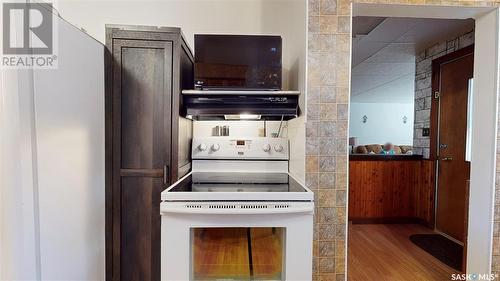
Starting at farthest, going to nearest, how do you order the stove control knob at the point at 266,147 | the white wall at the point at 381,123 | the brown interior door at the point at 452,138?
the white wall at the point at 381,123
the brown interior door at the point at 452,138
the stove control knob at the point at 266,147

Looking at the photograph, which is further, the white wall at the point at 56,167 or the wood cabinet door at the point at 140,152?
the wood cabinet door at the point at 140,152

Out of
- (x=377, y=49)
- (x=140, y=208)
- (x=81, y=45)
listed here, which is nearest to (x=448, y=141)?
(x=377, y=49)

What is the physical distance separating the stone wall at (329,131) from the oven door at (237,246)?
34 cm

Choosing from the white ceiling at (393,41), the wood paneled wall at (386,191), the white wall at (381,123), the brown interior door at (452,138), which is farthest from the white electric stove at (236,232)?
the white wall at (381,123)

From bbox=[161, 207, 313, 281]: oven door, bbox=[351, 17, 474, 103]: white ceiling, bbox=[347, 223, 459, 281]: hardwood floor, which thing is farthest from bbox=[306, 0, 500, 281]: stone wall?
bbox=[351, 17, 474, 103]: white ceiling

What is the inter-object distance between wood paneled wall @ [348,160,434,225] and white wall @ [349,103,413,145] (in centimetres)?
574

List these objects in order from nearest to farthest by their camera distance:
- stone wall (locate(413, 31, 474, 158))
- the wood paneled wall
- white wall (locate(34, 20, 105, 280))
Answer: white wall (locate(34, 20, 105, 280)) < stone wall (locate(413, 31, 474, 158)) < the wood paneled wall

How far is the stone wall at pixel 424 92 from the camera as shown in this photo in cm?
315

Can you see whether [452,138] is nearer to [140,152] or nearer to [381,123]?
[140,152]

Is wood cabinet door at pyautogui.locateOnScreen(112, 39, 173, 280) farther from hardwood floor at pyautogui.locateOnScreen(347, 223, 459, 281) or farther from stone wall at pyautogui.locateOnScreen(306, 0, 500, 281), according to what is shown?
hardwood floor at pyautogui.locateOnScreen(347, 223, 459, 281)

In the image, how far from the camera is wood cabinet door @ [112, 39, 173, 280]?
153 centimetres

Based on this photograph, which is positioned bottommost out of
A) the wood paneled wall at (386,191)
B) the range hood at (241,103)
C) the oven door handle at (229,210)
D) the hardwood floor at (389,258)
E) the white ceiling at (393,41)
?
the hardwood floor at (389,258)

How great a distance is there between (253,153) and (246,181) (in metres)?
0.35

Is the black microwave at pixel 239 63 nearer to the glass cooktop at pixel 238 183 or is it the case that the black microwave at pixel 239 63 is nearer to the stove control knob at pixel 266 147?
the stove control knob at pixel 266 147
